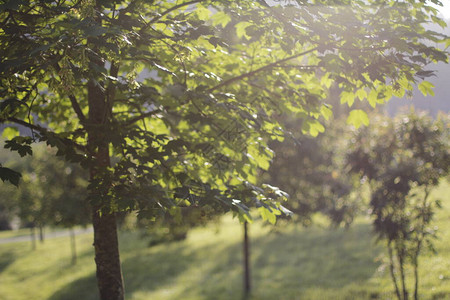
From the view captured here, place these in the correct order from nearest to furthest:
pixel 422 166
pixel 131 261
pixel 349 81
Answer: pixel 349 81, pixel 422 166, pixel 131 261

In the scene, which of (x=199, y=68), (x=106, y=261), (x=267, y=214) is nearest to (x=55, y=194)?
(x=106, y=261)

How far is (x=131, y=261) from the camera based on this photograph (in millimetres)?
28438

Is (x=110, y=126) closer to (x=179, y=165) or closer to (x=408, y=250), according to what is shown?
(x=179, y=165)

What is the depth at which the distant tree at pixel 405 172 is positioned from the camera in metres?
11.4

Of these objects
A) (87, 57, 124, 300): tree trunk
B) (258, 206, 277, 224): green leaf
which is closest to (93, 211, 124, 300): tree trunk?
(87, 57, 124, 300): tree trunk

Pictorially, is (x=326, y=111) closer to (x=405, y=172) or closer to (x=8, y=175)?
(x=8, y=175)

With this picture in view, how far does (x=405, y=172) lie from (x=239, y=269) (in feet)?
44.8

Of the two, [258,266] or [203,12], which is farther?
[258,266]

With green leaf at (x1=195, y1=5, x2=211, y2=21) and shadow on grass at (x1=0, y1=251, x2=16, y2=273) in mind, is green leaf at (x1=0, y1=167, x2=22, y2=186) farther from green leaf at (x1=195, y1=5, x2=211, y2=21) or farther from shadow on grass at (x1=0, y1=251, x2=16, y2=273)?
shadow on grass at (x1=0, y1=251, x2=16, y2=273)

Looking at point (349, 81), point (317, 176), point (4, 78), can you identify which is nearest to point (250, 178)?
point (349, 81)

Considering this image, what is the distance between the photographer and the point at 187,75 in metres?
5.91

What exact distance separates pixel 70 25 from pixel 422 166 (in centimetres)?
1043

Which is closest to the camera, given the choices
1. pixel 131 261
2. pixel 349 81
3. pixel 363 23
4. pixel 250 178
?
pixel 363 23

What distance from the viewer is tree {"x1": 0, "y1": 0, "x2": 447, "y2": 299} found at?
4141mm
